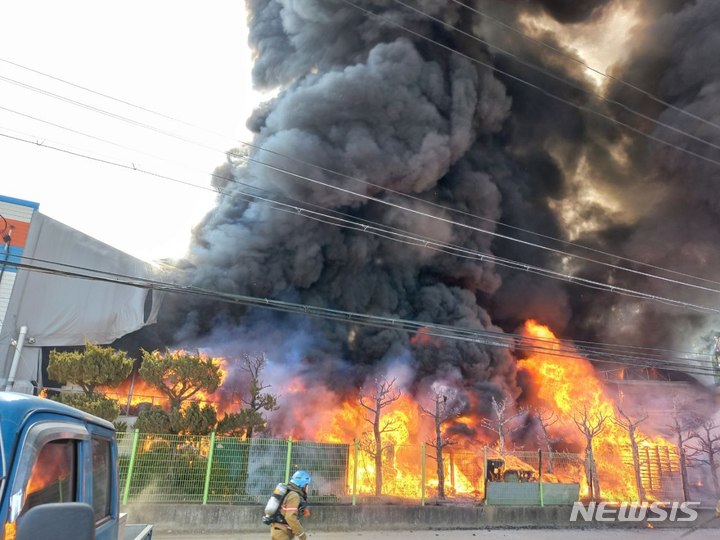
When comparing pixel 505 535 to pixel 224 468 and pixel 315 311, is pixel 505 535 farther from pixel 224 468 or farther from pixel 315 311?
pixel 315 311

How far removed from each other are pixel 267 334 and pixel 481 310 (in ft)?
49.3

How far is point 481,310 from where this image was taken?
33.1 meters

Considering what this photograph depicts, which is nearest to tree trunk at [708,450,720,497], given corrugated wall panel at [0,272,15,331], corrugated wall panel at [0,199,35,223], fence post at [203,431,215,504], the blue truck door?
fence post at [203,431,215,504]

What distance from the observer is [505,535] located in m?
12.0

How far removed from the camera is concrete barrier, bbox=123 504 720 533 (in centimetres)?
1012

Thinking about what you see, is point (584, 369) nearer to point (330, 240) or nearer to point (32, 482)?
point (330, 240)

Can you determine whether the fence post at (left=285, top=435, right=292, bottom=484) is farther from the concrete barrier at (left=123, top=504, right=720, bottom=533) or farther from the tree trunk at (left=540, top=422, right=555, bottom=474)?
the tree trunk at (left=540, top=422, right=555, bottom=474)

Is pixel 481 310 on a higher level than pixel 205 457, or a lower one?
higher

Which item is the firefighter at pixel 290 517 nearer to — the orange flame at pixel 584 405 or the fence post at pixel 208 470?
the fence post at pixel 208 470

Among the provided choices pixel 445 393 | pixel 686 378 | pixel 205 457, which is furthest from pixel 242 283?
pixel 686 378

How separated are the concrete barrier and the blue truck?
870 cm

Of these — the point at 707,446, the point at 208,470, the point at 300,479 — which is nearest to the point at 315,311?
the point at 208,470

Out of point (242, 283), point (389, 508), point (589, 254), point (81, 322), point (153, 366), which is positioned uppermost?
point (589, 254)

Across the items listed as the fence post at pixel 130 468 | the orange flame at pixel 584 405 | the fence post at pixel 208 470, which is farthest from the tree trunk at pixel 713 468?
the fence post at pixel 130 468
